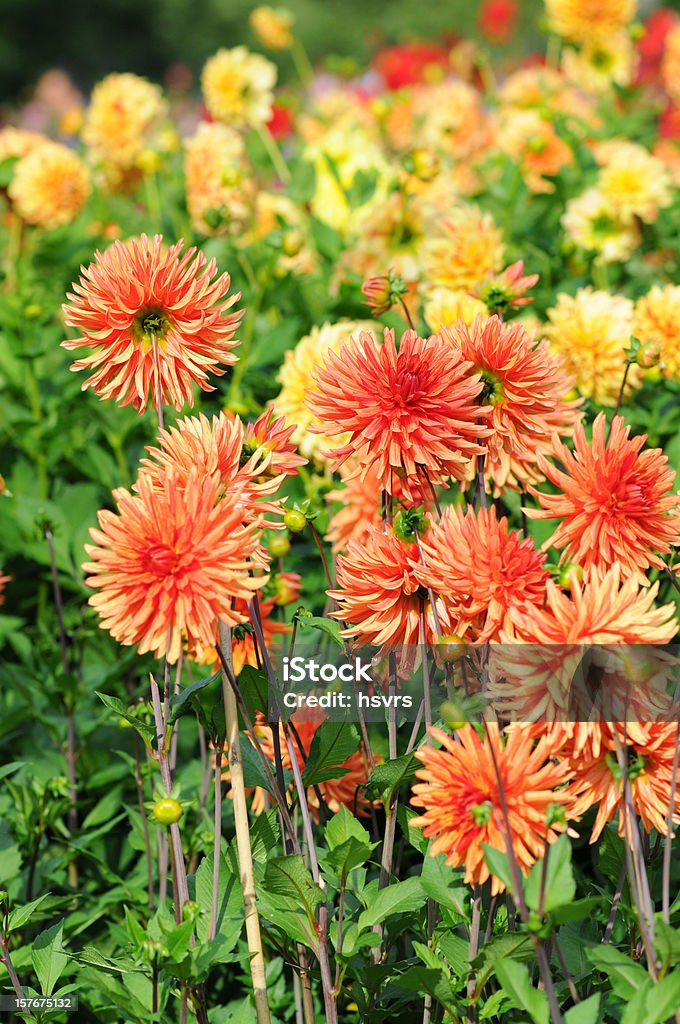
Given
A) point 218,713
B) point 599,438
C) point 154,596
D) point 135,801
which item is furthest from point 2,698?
point 599,438

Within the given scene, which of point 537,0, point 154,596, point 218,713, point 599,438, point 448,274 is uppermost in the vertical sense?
point 537,0

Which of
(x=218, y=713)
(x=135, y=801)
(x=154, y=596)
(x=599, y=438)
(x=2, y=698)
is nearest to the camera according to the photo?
(x=154, y=596)

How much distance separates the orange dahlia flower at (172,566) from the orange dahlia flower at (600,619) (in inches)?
10.0

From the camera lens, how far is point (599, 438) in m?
1.04

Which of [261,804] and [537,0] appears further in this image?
[537,0]

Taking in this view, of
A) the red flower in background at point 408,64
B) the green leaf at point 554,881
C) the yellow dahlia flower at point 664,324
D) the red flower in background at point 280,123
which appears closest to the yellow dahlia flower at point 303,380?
the yellow dahlia flower at point 664,324

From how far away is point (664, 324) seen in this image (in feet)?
5.88

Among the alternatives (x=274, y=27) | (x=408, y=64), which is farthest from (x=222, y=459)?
(x=408, y=64)

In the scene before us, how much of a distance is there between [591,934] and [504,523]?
0.50m

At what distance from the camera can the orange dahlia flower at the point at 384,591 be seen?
108 cm

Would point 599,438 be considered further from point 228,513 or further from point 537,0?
point 537,0

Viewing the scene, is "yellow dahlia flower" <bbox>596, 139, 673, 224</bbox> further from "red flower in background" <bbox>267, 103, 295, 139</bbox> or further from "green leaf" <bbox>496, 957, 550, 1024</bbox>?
"red flower in background" <bbox>267, 103, 295, 139</bbox>

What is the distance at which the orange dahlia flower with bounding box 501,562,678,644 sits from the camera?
0.88 metres

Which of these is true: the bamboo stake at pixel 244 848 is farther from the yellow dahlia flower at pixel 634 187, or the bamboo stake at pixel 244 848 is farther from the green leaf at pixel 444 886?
the yellow dahlia flower at pixel 634 187
